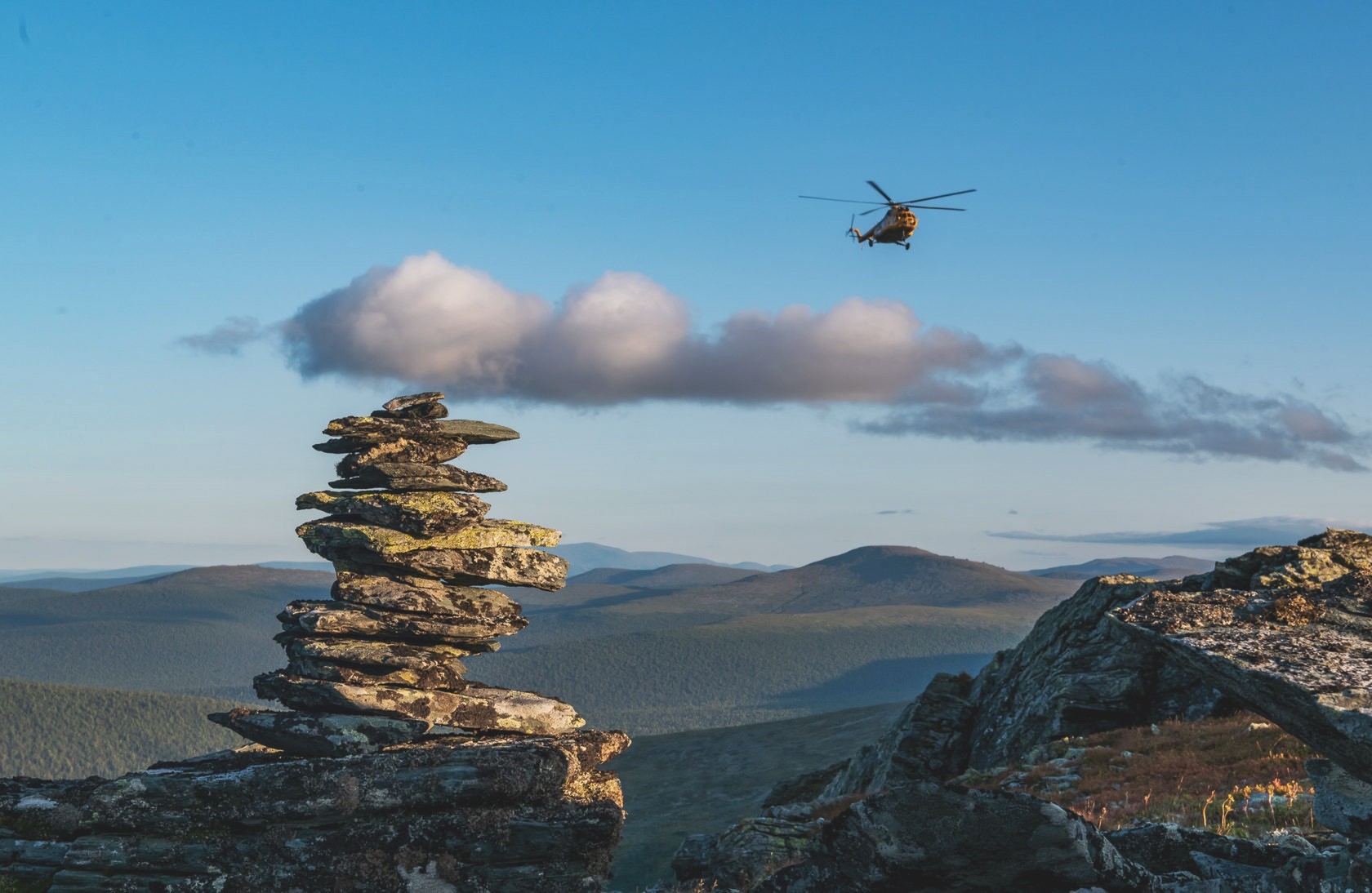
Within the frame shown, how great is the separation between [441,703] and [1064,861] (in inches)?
935

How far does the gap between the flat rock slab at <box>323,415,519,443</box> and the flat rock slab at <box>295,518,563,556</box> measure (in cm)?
305

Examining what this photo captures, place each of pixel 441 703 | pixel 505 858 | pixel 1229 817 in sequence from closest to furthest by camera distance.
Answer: pixel 505 858
pixel 1229 817
pixel 441 703

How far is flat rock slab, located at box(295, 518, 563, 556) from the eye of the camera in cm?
3500

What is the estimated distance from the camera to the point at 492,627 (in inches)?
1399

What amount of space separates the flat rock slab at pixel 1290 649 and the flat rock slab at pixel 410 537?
80.9ft

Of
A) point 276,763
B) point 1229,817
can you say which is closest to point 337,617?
point 276,763

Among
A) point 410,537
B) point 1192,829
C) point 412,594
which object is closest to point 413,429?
point 410,537

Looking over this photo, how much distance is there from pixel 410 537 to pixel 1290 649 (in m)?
27.7

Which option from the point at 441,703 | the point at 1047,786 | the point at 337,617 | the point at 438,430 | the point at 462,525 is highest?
the point at 438,430

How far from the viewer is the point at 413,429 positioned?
1457 inches

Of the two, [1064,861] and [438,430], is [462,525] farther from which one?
[1064,861]

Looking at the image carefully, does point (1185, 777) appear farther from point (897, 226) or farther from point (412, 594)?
point (897, 226)

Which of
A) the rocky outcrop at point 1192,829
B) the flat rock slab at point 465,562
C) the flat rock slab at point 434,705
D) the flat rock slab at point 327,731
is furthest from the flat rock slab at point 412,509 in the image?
the rocky outcrop at point 1192,829

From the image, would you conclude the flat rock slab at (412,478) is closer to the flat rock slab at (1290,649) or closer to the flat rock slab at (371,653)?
the flat rock slab at (371,653)
